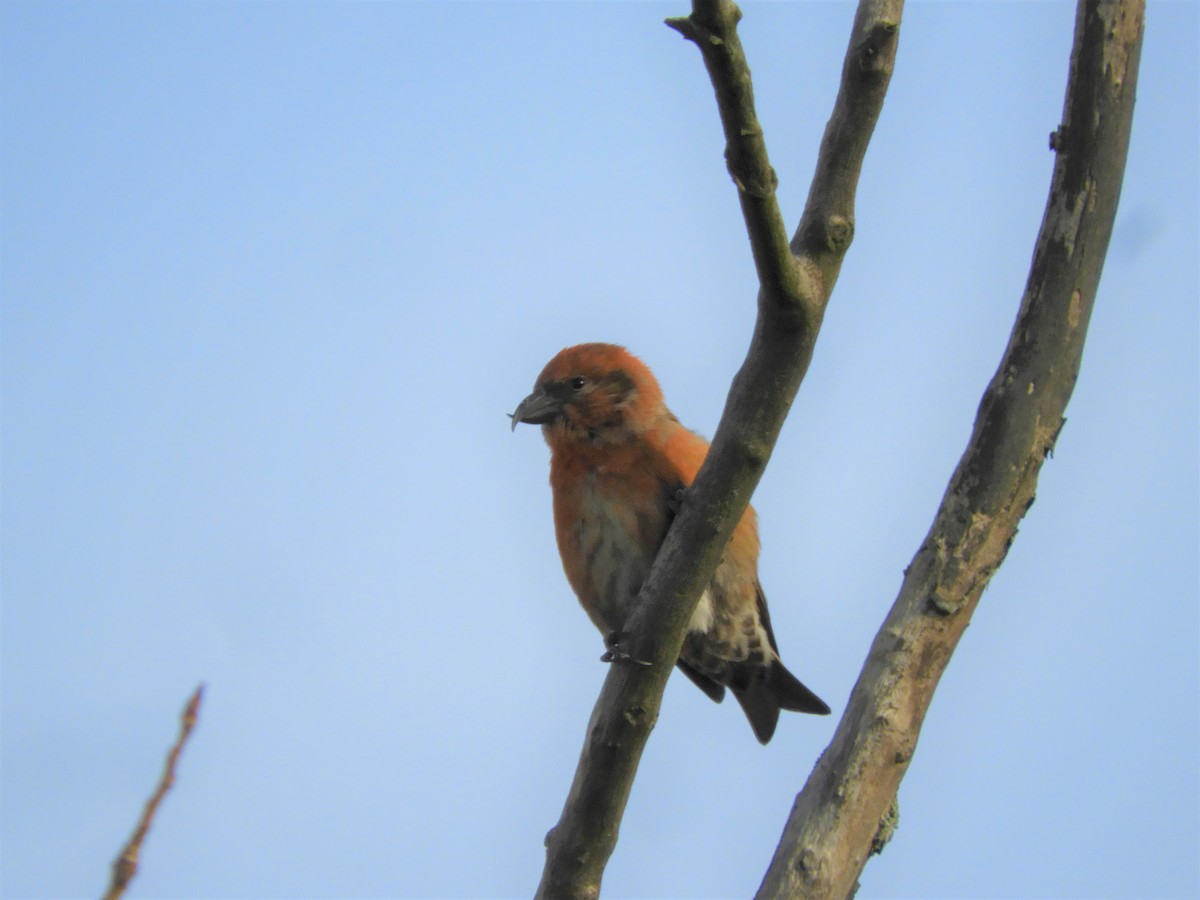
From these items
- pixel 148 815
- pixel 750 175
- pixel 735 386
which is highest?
pixel 750 175

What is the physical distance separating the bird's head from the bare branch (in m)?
4.11

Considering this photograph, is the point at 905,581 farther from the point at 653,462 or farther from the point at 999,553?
the point at 653,462

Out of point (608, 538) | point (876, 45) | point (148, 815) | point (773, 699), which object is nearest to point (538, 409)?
point (608, 538)

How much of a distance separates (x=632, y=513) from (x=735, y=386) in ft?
5.77

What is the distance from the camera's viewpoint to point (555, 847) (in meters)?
3.92

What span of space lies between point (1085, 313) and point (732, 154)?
1.60m

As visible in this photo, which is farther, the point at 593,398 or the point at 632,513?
the point at 593,398

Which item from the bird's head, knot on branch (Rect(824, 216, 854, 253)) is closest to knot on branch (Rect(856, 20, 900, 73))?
knot on branch (Rect(824, 216, 854, 253))

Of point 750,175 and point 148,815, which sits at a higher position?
point 750,175

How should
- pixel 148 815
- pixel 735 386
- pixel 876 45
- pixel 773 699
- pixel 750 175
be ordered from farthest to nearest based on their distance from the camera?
pixel 773 699 → pixel 735 386 → pixel 876 45 → pixel 750 175 → pixel 148 815

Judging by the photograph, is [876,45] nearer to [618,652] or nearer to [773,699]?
[618,652]

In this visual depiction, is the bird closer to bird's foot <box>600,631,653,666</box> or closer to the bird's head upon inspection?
the bird's head

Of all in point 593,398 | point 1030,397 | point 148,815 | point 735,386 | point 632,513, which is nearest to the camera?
point 148,815

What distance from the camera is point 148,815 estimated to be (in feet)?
4.80
